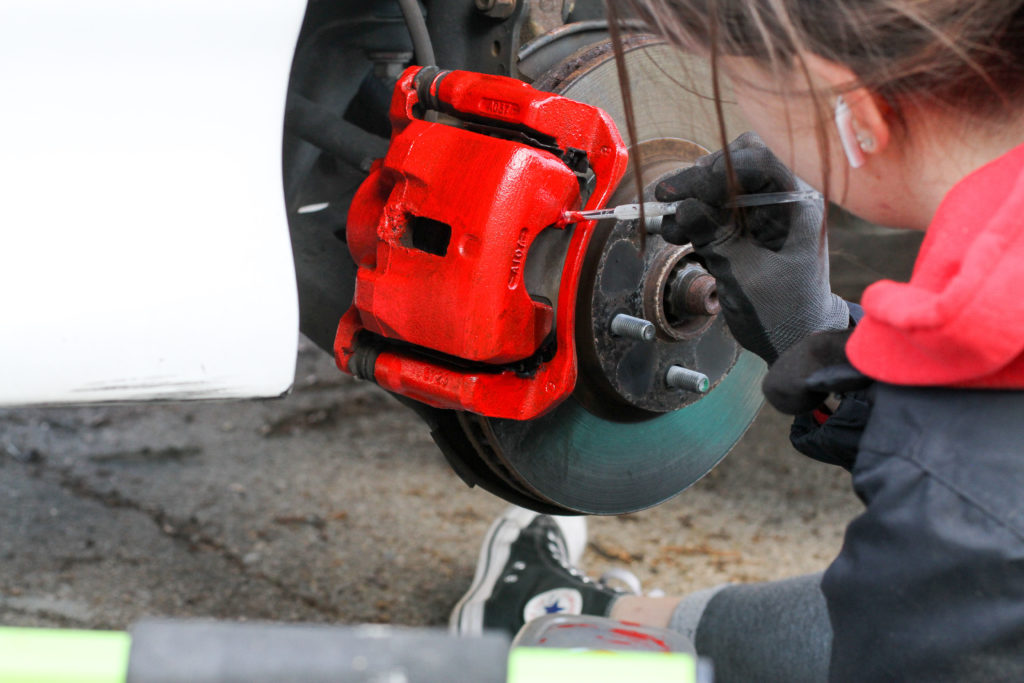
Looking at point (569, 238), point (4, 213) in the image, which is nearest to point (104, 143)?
point (4, 213)

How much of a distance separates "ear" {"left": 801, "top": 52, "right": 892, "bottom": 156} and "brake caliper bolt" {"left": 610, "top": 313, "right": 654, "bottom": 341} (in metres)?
0.38

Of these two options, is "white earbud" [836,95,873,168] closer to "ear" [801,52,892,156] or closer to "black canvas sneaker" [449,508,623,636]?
"ear" [801,52,892,156]

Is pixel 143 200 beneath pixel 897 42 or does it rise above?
beneath

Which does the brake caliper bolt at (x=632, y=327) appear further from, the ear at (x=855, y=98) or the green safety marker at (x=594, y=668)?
the green safety marker at (x=594, y=668)

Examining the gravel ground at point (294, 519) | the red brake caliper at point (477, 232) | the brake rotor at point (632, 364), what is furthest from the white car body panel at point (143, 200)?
the gravel ground at point (294, 519)

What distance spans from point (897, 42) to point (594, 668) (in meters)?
0.37

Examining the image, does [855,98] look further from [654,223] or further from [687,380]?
[687,380]

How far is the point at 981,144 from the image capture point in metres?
0.57

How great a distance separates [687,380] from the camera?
3.27 ft

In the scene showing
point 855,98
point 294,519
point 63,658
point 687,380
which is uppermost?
point 855,98

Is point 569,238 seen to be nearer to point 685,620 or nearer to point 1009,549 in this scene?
point 1009,549

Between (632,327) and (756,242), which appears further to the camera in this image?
(632,327)

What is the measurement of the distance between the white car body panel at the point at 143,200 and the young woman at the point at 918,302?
33cm

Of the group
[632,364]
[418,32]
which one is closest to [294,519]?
[632,364]
